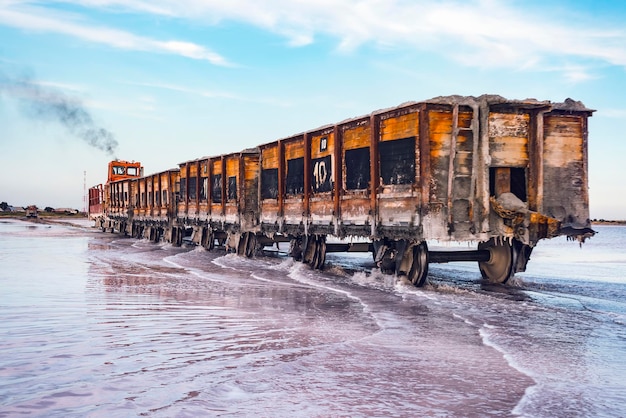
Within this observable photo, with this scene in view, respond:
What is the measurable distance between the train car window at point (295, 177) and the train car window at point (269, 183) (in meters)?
0.90

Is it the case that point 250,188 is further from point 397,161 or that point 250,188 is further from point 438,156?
point 438,156

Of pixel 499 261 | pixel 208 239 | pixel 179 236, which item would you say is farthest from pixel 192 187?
pixel 499 261

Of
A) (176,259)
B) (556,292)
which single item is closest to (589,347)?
(556,292)

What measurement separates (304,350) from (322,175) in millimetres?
8920

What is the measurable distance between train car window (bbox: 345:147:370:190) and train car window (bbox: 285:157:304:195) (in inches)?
98.8

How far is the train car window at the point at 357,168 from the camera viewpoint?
12.6m

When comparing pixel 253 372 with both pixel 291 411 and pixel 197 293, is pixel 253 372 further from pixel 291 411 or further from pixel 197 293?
pixel 197 293

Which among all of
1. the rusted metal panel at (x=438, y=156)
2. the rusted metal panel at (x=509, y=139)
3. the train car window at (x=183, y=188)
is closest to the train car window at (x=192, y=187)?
the train car window at (x=183, y=188)

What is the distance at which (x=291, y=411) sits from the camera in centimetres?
401

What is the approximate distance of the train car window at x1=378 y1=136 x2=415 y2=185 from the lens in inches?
431

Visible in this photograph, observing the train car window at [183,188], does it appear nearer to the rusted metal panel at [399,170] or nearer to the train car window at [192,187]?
the train car window at [192,187]

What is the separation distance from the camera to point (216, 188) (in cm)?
2167

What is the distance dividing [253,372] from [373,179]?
7.51m

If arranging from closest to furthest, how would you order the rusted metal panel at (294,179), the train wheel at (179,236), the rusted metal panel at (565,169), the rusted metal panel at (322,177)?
1. the rusted metal panel at (565,169)
2. the rusted metal panel at (322,177)
3. the rusted metal panel at (294,179)
4. the train wheel at (179,236)
